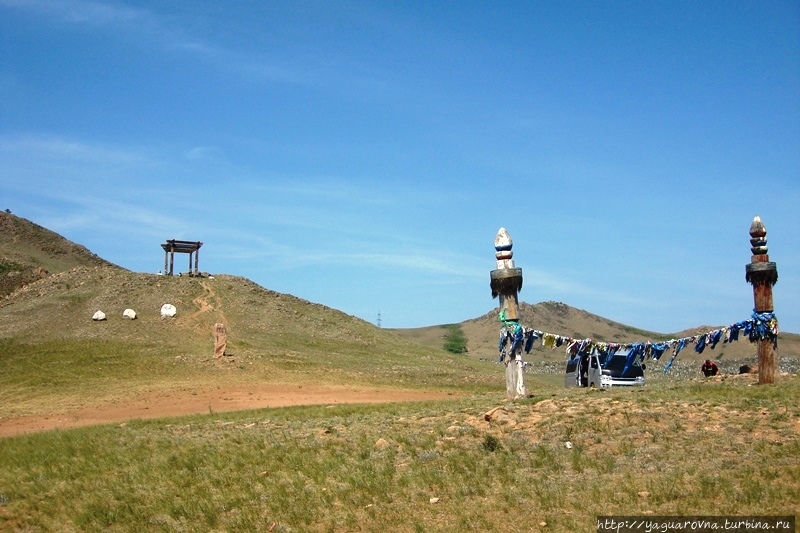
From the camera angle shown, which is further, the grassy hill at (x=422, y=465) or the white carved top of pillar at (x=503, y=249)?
the white carved top of pillar at (x=503, y=249)

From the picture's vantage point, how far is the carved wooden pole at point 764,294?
57.7 ft

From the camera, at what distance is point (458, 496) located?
1031 centimetres

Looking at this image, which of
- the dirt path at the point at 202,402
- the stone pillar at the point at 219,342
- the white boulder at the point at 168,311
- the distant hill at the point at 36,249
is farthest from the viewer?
the distant hill at the point at 36,249

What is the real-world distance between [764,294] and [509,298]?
598 cm

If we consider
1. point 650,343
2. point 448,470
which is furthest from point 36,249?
point 448,470

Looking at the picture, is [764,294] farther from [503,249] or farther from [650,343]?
[503,249]

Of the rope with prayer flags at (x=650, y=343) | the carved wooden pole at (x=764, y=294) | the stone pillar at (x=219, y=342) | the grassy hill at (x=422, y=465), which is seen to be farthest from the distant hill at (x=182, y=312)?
the carved wooden pole at (x=764, y=294)

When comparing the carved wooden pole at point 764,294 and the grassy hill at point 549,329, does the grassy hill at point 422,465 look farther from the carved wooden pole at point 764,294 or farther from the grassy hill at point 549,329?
the grassy hill at point 549,329

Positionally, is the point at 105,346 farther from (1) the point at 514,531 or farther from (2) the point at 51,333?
(1) the point at 514,531

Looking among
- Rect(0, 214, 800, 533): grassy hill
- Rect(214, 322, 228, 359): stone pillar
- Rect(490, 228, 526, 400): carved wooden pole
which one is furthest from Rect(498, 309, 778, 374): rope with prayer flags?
Rect(214, 322, 228, 359): stone pillar

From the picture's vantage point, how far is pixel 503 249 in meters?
17.6

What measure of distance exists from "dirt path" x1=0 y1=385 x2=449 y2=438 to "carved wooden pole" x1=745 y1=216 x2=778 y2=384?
11949mm

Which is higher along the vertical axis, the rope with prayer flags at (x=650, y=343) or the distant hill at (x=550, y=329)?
the distant hill at (x=550, y=329)

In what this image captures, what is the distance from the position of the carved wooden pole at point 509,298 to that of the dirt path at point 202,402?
355 inches
